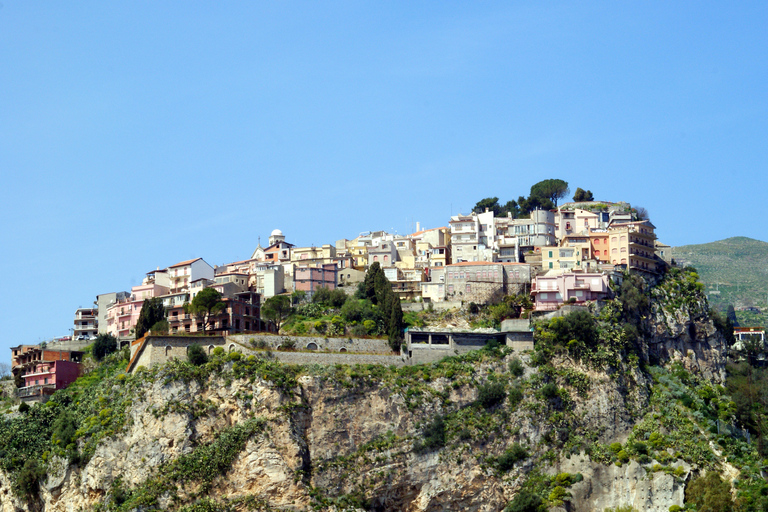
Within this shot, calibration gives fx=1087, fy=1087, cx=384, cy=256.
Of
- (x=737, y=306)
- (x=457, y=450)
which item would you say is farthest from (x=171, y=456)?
(x=737, y=306)

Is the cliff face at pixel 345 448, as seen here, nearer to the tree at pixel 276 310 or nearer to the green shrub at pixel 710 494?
the green shrub at pixel 710 494

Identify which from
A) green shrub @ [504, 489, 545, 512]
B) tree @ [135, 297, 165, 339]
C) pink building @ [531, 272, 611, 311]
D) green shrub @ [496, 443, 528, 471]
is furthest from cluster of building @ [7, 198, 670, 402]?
green shrub @ [504, 489, 545, 512]

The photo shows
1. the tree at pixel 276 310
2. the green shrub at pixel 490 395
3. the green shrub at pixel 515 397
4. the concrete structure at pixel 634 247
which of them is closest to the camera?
the green shrub at pixel 490 395

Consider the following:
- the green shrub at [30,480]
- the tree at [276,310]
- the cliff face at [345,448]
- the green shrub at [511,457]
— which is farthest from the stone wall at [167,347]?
the green shrub at [511,457]

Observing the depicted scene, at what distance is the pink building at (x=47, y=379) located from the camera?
3460 inches

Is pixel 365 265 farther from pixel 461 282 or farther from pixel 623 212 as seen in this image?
pixel 623 212

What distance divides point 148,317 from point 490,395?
29.0m

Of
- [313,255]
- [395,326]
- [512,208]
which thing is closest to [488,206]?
[512,208]

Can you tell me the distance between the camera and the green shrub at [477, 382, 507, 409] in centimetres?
7875

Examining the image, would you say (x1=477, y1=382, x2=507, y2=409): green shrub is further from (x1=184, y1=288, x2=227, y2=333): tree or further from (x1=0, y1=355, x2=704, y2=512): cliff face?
(x1=184, y1=288, x2=227, y2=333): tree

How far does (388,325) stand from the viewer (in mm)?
84812

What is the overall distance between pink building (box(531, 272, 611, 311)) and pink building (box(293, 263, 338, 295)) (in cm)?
2109

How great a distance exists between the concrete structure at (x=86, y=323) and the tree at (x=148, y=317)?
19.5m

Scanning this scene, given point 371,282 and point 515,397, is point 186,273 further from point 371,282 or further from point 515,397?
point 515,397
